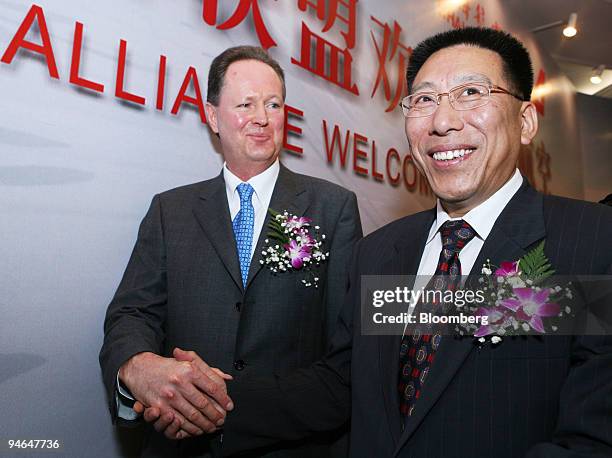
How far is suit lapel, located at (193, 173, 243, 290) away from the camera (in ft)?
5.64

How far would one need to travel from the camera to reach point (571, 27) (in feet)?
17.9

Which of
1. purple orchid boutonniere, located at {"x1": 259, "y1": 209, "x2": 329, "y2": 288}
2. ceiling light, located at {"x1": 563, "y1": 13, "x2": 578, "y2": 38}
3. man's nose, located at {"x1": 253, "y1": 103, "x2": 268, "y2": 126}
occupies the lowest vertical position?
purple orchid boutonniere, located at {"x1": 259, "y1": 209, "x2": 329, "y2": 288}

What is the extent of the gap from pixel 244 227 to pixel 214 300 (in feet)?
0.90

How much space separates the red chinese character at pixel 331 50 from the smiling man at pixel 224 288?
919 mm

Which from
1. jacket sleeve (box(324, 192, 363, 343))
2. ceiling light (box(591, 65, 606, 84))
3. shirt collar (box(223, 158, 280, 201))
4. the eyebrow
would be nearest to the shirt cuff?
jacket sleeve (box(324, 192, 363, 343))

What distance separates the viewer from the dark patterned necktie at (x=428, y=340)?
1.18 meters

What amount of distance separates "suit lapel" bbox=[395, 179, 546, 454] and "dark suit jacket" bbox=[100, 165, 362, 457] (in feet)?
2.08

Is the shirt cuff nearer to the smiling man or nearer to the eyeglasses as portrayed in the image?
the smiling man

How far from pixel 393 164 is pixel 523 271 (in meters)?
2.52

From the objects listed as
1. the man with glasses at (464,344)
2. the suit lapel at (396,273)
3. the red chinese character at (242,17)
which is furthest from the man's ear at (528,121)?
the red chinese character at (242,17)

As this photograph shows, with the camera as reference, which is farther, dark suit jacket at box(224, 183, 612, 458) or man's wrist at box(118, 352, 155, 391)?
man's wrist at box(118, 352, 155, 391)

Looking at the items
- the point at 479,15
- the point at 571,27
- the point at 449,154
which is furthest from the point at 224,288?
the point at 571,27

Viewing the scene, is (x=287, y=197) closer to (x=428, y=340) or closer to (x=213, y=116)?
(x=213, y=116)

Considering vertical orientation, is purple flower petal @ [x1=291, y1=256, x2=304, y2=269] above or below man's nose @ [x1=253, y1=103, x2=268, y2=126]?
below
